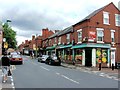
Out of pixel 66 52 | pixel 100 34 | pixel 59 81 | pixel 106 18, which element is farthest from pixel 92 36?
pixel 59 81

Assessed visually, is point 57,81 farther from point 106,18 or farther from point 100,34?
point 106,18

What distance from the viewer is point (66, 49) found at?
50.1 metres

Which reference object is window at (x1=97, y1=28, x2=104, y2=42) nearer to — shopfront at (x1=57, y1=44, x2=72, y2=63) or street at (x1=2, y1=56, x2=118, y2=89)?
shopfront at (x1=57, y1=44, x2=72, y2=63)

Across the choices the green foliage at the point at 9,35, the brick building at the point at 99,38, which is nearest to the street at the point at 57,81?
the brick building at the point at 99,38

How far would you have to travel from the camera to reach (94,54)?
3800 cm

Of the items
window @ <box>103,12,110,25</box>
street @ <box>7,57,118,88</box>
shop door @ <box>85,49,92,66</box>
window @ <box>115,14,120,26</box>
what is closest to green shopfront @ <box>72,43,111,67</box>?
shop door @ <box>85,49,92,66</box>

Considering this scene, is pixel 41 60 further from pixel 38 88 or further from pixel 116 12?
pixel 38 88

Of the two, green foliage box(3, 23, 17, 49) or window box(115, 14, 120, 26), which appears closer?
window box(115, 14, 120, 26)

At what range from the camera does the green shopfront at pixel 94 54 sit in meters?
38.0

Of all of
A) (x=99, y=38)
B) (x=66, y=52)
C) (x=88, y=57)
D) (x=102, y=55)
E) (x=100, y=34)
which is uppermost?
(x=100, y=34)

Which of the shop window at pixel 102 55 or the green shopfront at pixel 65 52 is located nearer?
the shop window at pixel 102 55

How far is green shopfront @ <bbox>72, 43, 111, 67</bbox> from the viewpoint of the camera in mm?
38000

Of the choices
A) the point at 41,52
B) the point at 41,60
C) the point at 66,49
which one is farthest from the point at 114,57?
the point at 41,52

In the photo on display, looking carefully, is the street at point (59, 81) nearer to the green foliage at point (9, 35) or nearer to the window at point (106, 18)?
the window at point (106, 18)
